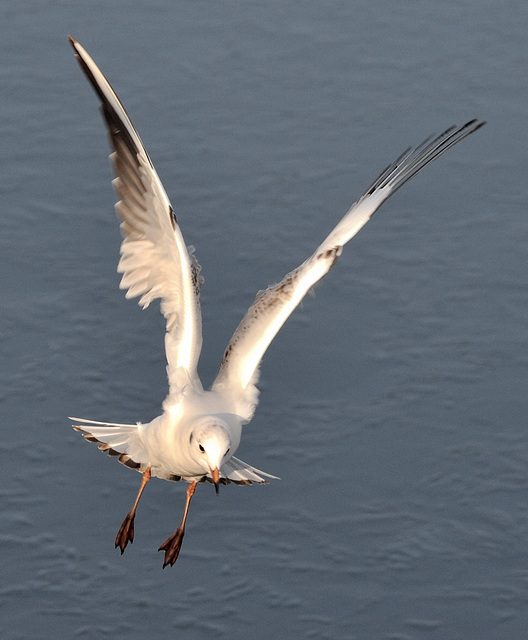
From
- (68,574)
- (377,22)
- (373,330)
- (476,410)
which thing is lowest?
(68,574)

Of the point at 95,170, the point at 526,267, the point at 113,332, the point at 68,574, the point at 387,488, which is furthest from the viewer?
the point at 95,170

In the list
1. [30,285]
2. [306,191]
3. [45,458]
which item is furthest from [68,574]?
[306,191]

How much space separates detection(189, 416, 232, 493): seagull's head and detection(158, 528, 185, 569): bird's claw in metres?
1.14

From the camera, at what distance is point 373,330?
421 inches

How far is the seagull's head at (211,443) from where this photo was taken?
7.39 meters

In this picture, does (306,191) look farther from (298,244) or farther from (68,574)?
(68,574)

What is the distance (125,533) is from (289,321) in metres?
2.95

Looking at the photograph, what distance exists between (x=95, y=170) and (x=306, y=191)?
2.19 meters

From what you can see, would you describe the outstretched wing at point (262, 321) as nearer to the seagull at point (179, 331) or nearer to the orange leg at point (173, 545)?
the seagull at point (179, 331)

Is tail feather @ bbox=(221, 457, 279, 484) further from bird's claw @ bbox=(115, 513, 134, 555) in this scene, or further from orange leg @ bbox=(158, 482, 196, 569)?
bird's claw @ bbox=(115, 513, 134, 555)

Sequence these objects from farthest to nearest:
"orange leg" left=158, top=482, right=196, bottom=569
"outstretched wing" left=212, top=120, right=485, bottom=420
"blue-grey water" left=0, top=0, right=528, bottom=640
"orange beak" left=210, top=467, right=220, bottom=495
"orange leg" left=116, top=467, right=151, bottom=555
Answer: "blue-grey water" left=0, top=0, right=528, bottom=640 → "orange leg" left=116, top=467, right=151, bottom=555 → "orange leg" left=158, top=482, right=196, bottom=569 → "outstretched wing" left=212, top=120, right=485, bottom=420 → "orange beak" left=210, top=467, right=220, bottom=495

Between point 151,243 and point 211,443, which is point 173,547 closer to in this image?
point 211,443

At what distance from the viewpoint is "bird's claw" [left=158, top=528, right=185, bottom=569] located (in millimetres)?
8523

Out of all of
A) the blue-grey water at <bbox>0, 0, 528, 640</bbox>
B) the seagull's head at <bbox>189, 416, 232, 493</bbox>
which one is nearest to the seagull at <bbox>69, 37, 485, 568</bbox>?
the seagull's head at <bbox>189, 416, 232, 493</bbox>
